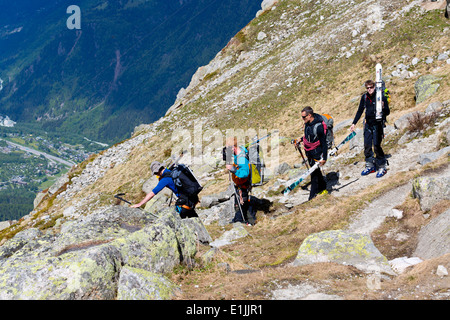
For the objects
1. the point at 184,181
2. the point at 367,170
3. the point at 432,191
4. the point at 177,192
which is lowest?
the point at 432,191

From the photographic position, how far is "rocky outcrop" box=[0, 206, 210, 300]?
252 inches

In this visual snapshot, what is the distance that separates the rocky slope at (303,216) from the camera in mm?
6762

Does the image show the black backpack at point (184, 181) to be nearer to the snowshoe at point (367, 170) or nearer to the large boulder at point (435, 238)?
the large boulder at point (435, 238)

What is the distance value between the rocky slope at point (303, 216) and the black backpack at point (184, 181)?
41.5 inches

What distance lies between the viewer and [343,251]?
28.0 ft

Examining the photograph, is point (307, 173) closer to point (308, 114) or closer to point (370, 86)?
point (308, 114)

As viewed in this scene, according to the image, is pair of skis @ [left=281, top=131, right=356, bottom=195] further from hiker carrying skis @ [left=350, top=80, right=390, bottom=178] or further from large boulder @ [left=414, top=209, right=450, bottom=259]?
large boulder @ [left=414, top=209, right=450, bottom=259]

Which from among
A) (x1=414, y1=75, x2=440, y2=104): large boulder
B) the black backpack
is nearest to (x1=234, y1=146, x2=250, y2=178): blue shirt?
the black backpack

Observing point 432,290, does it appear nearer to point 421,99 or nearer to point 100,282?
point 100,282

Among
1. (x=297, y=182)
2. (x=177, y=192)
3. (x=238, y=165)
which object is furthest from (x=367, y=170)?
(x=177, y=192)

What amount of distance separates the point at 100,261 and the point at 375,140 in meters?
11.8

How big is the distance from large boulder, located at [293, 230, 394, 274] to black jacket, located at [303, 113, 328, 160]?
4.62m

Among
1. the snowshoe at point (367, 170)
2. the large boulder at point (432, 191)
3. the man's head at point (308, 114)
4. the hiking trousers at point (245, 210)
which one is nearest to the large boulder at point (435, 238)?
the large boulder at point (432, 191)
